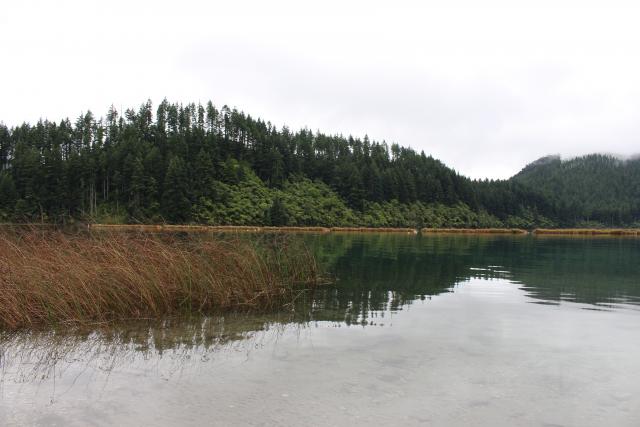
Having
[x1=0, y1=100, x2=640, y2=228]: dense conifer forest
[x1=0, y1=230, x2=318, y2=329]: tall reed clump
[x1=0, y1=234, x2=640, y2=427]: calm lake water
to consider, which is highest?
[x1=0, y1=100, x2=640, y2=228]: dense conifer forest

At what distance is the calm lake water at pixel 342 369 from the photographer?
686 cm

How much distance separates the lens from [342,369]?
29.3 ft

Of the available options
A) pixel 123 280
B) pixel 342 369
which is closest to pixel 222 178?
pixel 123 280

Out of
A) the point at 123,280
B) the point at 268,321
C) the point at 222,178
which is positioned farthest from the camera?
the point at 222,178

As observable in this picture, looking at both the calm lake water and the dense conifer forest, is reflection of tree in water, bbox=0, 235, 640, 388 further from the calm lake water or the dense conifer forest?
the dense conifer forest

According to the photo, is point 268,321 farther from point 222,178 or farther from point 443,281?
point 222,178

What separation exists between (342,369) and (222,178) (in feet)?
402

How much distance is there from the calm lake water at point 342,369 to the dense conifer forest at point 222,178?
222 ft

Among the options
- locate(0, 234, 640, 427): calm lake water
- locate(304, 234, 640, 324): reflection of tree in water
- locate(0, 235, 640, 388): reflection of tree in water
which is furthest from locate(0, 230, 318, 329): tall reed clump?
locate(304, 234, 640, 324): reflection of tree in water

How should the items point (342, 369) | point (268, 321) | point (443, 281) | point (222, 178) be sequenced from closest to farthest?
point (342, 369) → point (268, 321) → point (443, 281) → point (222, 178)

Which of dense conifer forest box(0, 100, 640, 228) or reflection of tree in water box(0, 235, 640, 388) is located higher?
dense conifer forest box(0, 100, 640, 228)

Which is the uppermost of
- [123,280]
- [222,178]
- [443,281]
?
[222,178]

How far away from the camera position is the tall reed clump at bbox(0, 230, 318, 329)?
12141 mm

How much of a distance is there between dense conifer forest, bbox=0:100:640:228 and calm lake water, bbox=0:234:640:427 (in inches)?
2664
